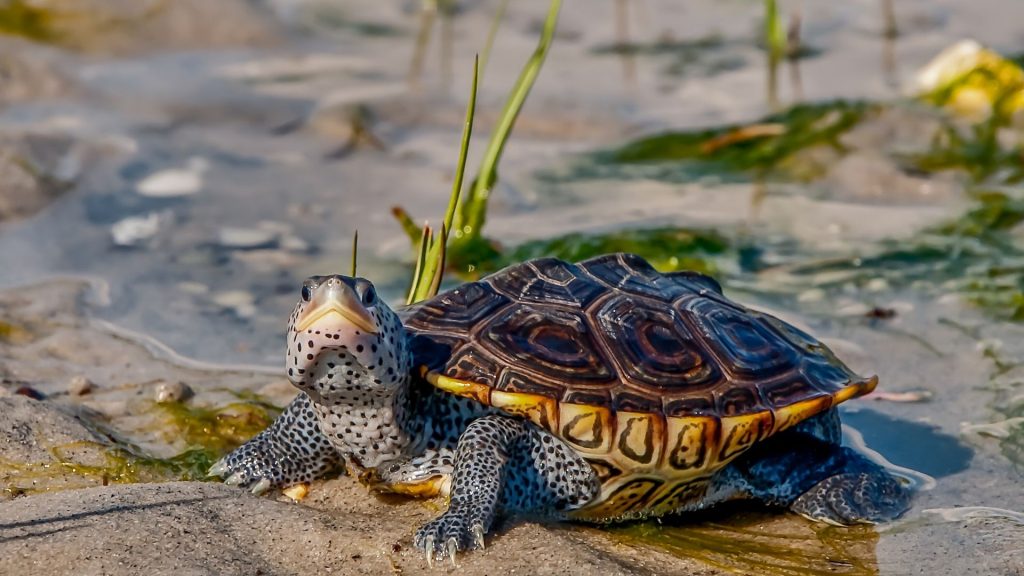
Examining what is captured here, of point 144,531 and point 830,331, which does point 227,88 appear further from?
point 144,531

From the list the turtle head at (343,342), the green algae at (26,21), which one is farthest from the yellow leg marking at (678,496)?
the green algae at (26,21)

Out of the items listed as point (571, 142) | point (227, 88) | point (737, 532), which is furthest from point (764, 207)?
point (227, 88)

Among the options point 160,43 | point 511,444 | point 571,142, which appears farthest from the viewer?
point 160,43

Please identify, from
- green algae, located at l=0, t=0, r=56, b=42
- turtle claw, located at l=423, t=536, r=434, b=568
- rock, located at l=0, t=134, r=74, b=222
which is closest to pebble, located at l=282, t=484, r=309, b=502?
turtle claw, located at l=423, t=536, r=434, b=568

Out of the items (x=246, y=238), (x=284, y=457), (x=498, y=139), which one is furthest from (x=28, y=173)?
(x=284, y=457)

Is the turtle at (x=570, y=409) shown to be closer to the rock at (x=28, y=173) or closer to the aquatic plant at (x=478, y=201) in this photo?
the aquatic plant at (x=478, y=201)

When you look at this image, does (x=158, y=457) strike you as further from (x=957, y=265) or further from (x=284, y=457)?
(x=957, y=265)
